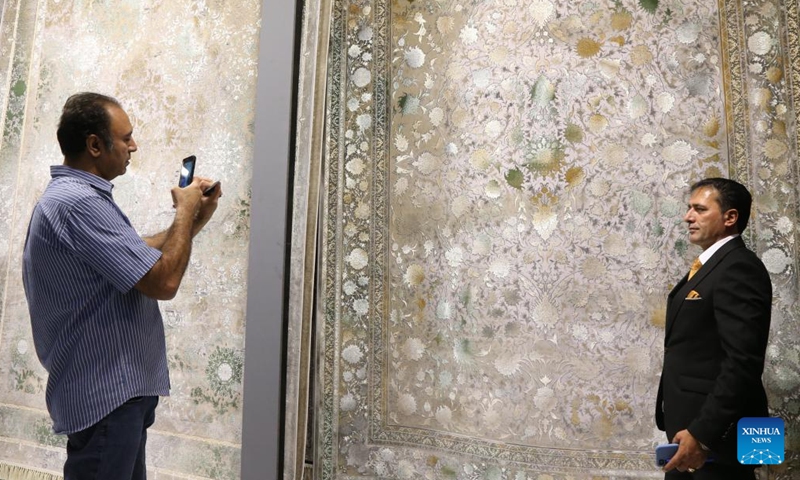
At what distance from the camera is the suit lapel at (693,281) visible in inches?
72.8

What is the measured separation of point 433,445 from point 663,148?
1394 mm

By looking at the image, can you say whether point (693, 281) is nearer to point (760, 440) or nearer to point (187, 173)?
point (760, 440)

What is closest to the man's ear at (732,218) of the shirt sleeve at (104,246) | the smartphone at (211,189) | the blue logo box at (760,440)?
the blue logo box at (760,440)

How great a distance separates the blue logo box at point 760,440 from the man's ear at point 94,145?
1.83 m

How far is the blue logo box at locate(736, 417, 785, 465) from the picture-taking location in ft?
5.79

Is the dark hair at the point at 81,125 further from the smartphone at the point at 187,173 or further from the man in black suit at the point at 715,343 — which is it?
the man in black suit at the point at 715,343

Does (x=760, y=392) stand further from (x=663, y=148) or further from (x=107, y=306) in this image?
(x=107, y=306)

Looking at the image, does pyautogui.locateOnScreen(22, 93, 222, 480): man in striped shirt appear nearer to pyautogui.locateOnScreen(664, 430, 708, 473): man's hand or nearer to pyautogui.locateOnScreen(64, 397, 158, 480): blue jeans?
pyautogui.locateOnScreen(64, 397, 158, 480): blue jeans

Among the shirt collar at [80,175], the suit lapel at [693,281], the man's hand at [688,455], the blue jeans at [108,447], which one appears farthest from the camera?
the suit lapel at [693,281]

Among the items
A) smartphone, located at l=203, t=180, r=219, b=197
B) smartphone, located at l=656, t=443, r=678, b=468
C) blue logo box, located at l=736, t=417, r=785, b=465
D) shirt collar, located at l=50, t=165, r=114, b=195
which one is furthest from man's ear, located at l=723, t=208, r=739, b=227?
shirt collar, located at l=50, t=165, r=114, b=195

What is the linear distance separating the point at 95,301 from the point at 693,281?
5.33 ft

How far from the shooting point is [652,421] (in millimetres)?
2275

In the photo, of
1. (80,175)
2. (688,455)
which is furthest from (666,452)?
(80,175)

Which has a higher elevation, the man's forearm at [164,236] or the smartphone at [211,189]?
the smartphone at [211,189]
